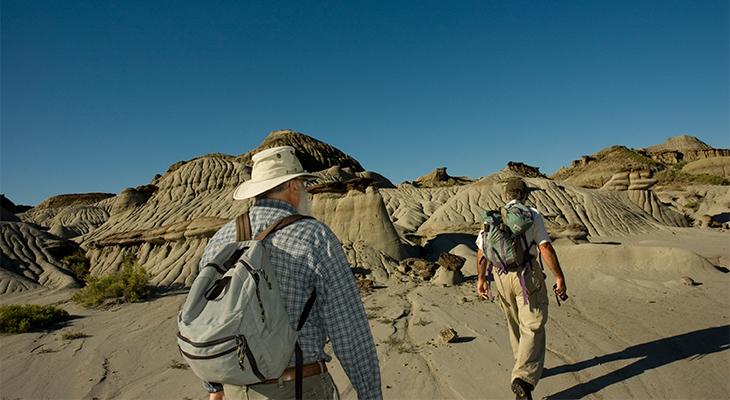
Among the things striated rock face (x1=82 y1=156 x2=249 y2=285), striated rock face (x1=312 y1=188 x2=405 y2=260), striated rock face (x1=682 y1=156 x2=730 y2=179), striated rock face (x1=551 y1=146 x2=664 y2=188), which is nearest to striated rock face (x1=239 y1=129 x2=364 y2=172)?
striated rock face (x1=82 y1=156 x2=249 y2=285)

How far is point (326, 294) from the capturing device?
1.61m

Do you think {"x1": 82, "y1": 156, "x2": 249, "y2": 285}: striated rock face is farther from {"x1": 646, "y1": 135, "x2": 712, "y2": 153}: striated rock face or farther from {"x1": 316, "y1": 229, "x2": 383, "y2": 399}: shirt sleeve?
{"x1": 646, "y1": 135, "x2": 712, "y2": 153}: striated rock face

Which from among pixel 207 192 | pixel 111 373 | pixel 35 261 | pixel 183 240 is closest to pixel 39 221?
pixel 207 192

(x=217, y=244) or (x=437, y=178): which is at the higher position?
(x=437, y=178)

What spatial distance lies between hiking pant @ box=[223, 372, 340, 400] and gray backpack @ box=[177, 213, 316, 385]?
0.11 m

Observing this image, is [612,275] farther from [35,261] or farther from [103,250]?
[35,261]

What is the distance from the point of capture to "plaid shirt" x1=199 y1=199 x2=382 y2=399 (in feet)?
5.21

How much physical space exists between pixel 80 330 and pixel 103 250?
28.9 feet

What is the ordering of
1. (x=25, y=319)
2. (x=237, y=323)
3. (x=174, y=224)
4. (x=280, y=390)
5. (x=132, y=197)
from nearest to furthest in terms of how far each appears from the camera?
(x=237, y=323), (x=280, y=390), (x=25, y=319), (x=174, y=224), (x=132, y=197)

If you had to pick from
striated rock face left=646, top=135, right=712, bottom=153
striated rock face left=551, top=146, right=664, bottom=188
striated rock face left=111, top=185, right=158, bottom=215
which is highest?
striated rock face left=646, top=135, right=712, bottom=153

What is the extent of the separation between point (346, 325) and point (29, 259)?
53.0ft

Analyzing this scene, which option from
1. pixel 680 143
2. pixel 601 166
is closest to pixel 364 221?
pixel 601 166

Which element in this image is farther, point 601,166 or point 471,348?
point 601,166

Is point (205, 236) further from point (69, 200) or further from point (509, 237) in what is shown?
point (69, 200)
